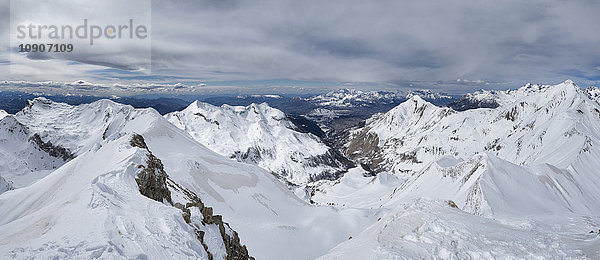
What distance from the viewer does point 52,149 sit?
189625mm

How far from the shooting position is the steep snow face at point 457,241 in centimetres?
1556

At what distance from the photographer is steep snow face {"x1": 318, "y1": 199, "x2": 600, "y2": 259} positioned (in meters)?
15.6

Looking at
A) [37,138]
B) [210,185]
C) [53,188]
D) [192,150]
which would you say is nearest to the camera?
A: [53,188]

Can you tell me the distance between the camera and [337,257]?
1888 cm

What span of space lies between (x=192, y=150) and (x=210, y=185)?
1741 centimetres

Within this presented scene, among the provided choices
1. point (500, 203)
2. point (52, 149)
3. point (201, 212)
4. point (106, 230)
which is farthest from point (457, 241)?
point (52, 149)

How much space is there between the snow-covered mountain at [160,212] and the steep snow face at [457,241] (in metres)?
10.9

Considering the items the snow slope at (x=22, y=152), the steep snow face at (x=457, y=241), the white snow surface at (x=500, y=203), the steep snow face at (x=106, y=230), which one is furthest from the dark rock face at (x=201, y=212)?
the snow slope at (x=22, y=152)

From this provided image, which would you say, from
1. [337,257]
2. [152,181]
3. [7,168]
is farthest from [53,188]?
[7,168]

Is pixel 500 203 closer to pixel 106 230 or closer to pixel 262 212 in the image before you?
pixel 262 212

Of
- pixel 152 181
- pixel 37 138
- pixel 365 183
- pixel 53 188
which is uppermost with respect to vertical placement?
pixel 152 181

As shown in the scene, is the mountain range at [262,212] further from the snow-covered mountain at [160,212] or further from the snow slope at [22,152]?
the snow slope at [22,152]

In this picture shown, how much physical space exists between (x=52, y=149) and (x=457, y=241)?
25643 centimetres

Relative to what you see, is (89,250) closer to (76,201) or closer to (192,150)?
(76,201)
